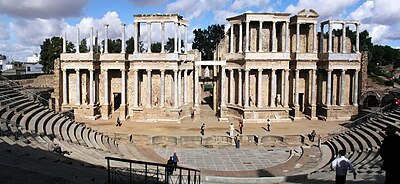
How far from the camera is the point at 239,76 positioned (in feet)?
123

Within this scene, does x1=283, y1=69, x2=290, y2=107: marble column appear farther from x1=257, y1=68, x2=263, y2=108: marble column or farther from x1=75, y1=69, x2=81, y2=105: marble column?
x1=75, y1=69, x2=81, y2=105: marble column

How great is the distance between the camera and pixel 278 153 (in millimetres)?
24625

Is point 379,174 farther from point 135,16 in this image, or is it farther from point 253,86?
point 135,16

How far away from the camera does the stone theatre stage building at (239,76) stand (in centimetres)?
3647

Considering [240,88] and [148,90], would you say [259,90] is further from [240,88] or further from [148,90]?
[148,90]

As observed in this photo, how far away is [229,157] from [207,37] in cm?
6974

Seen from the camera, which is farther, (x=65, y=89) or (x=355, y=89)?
(x=65, y=89)

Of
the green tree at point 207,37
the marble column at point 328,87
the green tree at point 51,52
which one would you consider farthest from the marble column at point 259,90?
the green tree at point 207,37

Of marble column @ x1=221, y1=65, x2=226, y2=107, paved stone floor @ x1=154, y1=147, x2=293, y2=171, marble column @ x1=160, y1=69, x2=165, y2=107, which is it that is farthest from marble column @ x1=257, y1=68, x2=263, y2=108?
paved stone floor @ x1=154, y1=147, x2=293, y2=171

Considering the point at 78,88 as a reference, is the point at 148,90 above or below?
below

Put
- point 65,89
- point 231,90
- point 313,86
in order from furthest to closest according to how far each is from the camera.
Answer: point 231,90, point 313,86, point 65,89

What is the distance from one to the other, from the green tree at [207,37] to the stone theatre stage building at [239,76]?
4773 cm

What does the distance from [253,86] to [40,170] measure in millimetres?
29375

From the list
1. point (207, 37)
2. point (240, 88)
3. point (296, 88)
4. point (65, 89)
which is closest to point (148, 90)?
point (65, 89)
